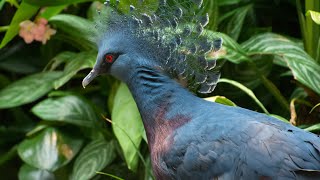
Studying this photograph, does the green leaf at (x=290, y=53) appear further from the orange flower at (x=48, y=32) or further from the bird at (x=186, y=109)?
the orange flower at (x=48, y=32)

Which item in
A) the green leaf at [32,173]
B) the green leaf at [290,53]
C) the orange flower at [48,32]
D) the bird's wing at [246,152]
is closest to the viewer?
the bird's wing at [246,152]

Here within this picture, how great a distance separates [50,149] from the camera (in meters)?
2.87

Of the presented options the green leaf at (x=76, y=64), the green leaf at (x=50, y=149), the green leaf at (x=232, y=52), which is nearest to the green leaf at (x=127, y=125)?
the green leaf at (x=76, y=64)

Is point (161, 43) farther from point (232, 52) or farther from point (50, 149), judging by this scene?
point (50, 149)

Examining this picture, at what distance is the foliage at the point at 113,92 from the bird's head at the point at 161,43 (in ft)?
1.59

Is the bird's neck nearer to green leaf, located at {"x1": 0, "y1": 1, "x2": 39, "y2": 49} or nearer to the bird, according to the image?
the bird

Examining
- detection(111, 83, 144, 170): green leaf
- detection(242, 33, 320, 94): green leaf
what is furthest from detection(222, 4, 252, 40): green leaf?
detection(111, 83, 144, 170): green leaf

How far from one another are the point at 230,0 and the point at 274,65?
1.09 ft

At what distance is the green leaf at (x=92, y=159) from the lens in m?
2.77

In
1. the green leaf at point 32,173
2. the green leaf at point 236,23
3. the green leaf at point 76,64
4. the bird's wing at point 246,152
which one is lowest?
the green leaf at point 32,173

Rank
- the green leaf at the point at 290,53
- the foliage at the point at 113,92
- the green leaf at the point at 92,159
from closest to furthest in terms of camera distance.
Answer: the green leaf at the point at 290,53, the foliage at the point at 113,92, the green leaf at the point at 92,159

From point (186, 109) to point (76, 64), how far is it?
1076mm

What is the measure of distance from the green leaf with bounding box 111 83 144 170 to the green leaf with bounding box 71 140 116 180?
0.62 feet

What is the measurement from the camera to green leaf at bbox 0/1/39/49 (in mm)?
2838
